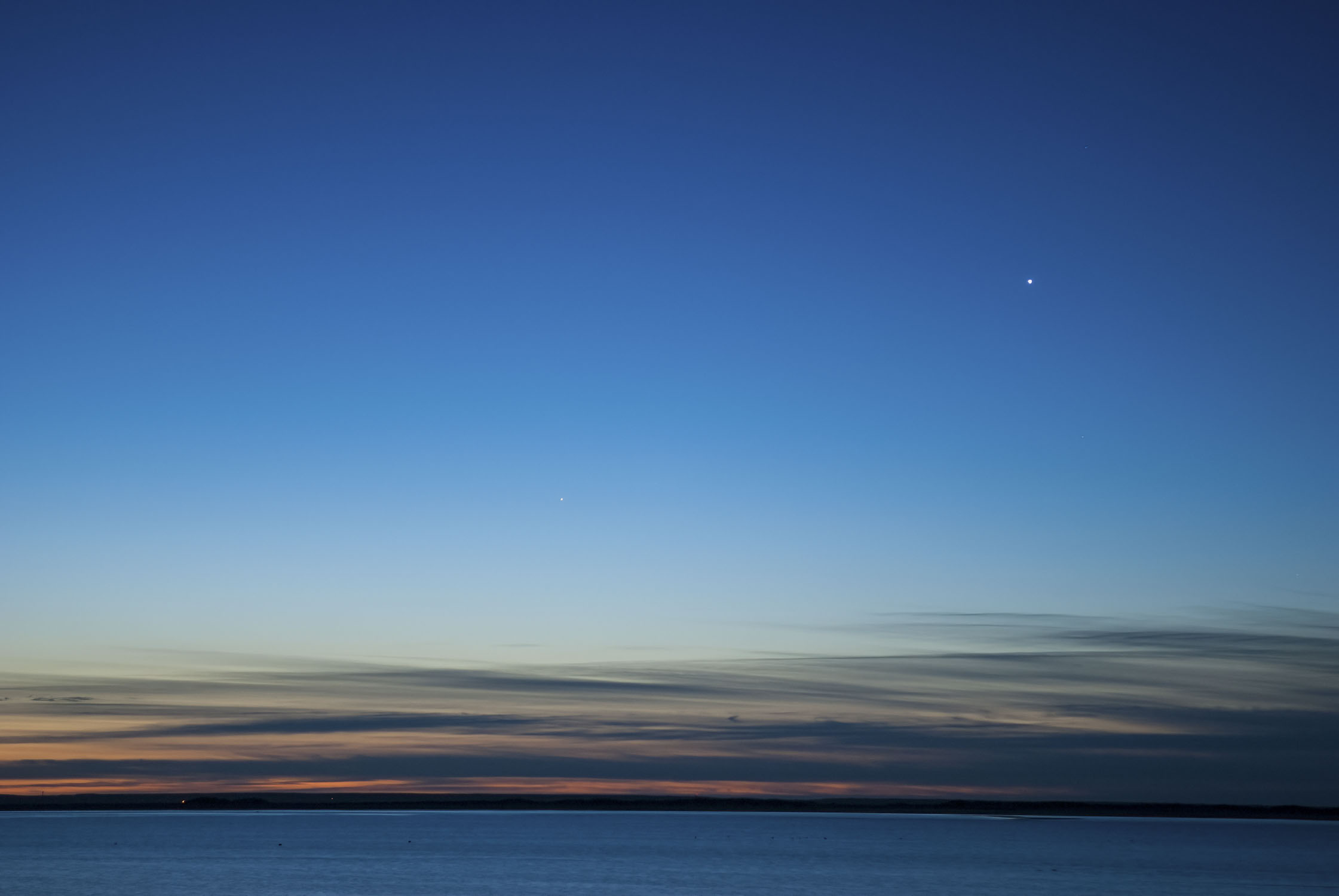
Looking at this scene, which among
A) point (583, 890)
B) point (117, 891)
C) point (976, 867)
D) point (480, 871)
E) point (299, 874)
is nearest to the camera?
point (117, 891)

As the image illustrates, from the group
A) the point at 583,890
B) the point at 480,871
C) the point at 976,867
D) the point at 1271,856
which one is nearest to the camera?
the point at 583,890

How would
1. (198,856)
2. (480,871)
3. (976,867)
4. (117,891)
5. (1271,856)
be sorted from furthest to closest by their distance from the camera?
(1271,856), (198,856), (976,867), (480,871), (117,891)

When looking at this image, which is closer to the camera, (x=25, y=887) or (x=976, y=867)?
(x=25, y=887)

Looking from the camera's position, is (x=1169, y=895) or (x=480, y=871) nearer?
(x=1169, y=895)

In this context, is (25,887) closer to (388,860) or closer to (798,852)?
(388,860)

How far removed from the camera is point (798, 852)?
168 metres

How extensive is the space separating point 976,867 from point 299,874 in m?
72.5

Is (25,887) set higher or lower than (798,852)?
higher

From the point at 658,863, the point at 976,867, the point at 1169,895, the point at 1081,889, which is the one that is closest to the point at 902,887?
the point at 1081,889

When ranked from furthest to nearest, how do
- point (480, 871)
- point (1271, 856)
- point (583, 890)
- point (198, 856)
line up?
point (1271, 856)
point (198, 856)
point (480, 871)
point (583, 890)

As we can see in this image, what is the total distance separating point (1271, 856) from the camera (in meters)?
160

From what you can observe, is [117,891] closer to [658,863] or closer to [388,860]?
[388,860]

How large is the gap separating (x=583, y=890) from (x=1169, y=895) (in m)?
47.7

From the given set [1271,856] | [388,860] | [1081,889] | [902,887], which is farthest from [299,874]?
[1271,856]
